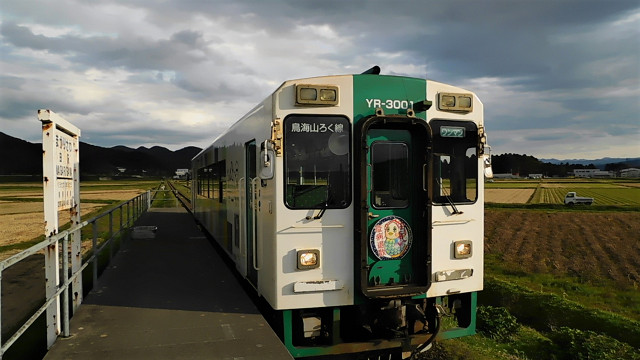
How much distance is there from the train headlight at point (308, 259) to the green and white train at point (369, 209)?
13mm

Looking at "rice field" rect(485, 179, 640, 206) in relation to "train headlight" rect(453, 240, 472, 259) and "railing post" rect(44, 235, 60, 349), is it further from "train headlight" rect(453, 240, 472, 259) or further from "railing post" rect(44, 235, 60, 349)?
"railing post" rect(44, 235, 60, 349)

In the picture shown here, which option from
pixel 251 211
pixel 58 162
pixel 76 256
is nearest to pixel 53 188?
pixel 58 162

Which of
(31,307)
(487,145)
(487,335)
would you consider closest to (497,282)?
(487,335)

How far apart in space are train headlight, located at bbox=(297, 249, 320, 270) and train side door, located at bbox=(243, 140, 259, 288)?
4.13ft

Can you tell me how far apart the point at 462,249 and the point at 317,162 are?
6.99ft

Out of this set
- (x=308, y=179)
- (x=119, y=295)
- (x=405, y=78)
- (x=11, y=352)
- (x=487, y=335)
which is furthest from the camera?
(x=487, y=335)

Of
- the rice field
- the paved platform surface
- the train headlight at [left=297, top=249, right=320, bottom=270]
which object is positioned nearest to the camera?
the paved platform surface

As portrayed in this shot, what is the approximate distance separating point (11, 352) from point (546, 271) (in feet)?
51.1

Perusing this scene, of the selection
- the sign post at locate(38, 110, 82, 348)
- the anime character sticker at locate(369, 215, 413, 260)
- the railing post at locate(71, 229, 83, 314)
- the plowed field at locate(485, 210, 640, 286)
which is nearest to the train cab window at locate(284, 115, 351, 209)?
the anime character sticker at locate(369, 215, 413, 260)

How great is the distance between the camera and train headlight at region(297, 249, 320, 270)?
540cm

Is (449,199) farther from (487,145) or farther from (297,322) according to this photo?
(297,322)

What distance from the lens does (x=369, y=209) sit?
5.63 meters

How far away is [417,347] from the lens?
229 inches

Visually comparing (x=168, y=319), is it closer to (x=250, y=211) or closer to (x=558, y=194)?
(x=250, y=211)
